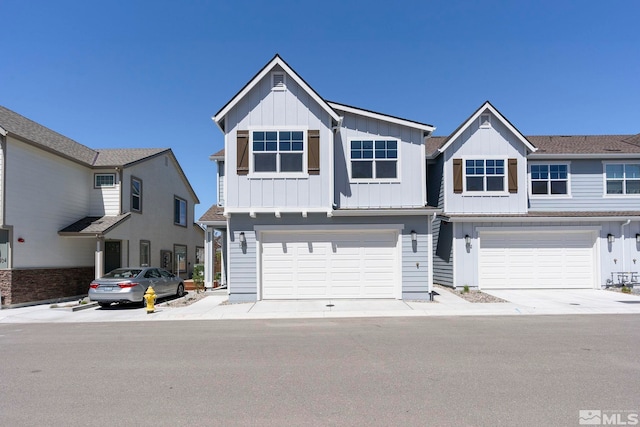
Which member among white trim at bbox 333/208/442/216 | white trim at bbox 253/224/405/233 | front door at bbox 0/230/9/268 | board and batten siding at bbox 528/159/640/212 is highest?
board and batten siding at bbox 528/159/640/212

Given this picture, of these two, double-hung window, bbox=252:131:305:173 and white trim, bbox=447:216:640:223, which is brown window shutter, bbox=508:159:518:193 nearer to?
white trim, bbox=447:216:640:223

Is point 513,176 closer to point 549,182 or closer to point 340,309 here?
point 549,182

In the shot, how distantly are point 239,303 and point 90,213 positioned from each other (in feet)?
31.1

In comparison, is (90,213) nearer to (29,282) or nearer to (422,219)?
(29,282)

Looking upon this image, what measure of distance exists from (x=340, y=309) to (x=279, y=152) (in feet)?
18.5

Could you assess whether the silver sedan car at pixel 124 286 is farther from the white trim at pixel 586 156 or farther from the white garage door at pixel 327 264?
the white trim at pixel 586 156

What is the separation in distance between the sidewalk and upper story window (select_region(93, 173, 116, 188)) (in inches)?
240

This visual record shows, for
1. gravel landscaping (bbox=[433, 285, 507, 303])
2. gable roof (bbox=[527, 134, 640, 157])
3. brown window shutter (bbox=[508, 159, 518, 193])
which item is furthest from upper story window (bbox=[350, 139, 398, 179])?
gable roof (bbox=[527, 134, 640, 157])

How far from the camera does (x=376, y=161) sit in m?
14.1

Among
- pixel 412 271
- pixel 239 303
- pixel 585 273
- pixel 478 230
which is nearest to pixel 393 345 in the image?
pixel 412 271

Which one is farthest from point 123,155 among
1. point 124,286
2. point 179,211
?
point 124,286

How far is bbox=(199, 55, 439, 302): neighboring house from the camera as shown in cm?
1339

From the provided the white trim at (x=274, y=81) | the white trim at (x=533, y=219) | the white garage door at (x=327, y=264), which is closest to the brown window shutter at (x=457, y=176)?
the white trim at (x=533, y=219)

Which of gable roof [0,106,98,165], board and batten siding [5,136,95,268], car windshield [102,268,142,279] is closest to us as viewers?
car windshield [102,268,142,279]
